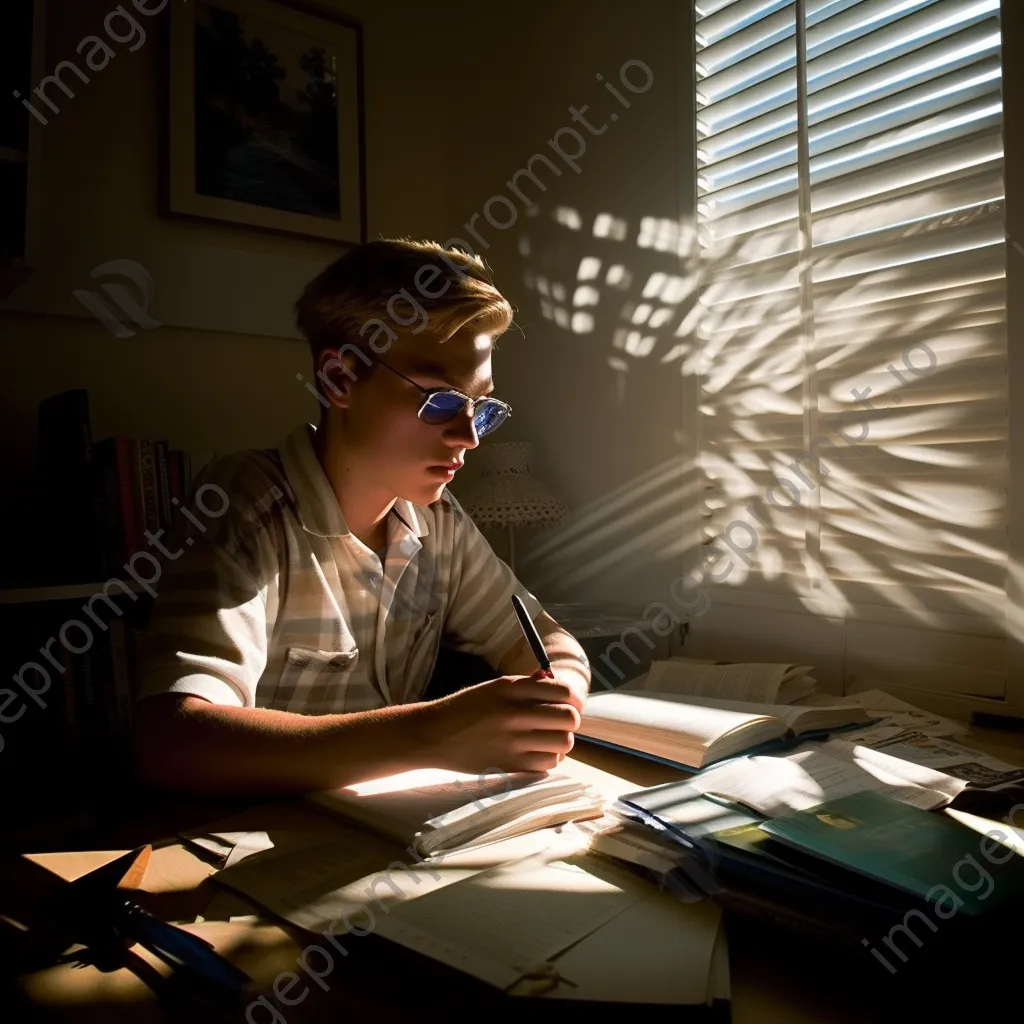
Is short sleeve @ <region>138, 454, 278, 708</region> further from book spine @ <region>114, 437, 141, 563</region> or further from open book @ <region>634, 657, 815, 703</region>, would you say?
open book @ <region>634, 657, 815, 703</region>

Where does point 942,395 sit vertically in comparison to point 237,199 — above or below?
below

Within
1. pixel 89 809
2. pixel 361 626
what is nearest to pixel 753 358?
pixel 361 626

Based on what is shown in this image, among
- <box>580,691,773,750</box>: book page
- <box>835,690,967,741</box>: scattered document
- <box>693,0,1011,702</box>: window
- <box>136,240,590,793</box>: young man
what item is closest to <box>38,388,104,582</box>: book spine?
<box>136,240,590,793</box>: young man

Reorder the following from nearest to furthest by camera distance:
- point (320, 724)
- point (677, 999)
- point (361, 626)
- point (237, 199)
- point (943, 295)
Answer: point (677, 999), point (320, 724), point (361, 626), point (943, 295), point (237, 199)

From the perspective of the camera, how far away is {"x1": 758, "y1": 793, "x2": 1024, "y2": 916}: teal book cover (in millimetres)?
656

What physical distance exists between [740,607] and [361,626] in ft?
2.91

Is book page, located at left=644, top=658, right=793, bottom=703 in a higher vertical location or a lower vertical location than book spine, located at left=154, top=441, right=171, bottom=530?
lower

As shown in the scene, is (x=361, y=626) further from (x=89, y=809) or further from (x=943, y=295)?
(x=943, y=295)

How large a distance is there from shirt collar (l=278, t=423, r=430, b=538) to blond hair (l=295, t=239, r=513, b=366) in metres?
0.15

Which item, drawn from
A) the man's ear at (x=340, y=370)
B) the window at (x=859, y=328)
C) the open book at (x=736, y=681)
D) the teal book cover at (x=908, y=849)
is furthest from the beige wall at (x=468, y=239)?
the teal book cover at (x=908, y=849)

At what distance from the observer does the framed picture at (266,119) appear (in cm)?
200

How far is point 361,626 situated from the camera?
1.34m

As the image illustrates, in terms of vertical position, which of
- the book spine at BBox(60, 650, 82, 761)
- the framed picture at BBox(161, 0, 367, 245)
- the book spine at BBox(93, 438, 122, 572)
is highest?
the framed picture at BBox(161, 0, 367, 245)

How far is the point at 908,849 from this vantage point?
740 millimetres
